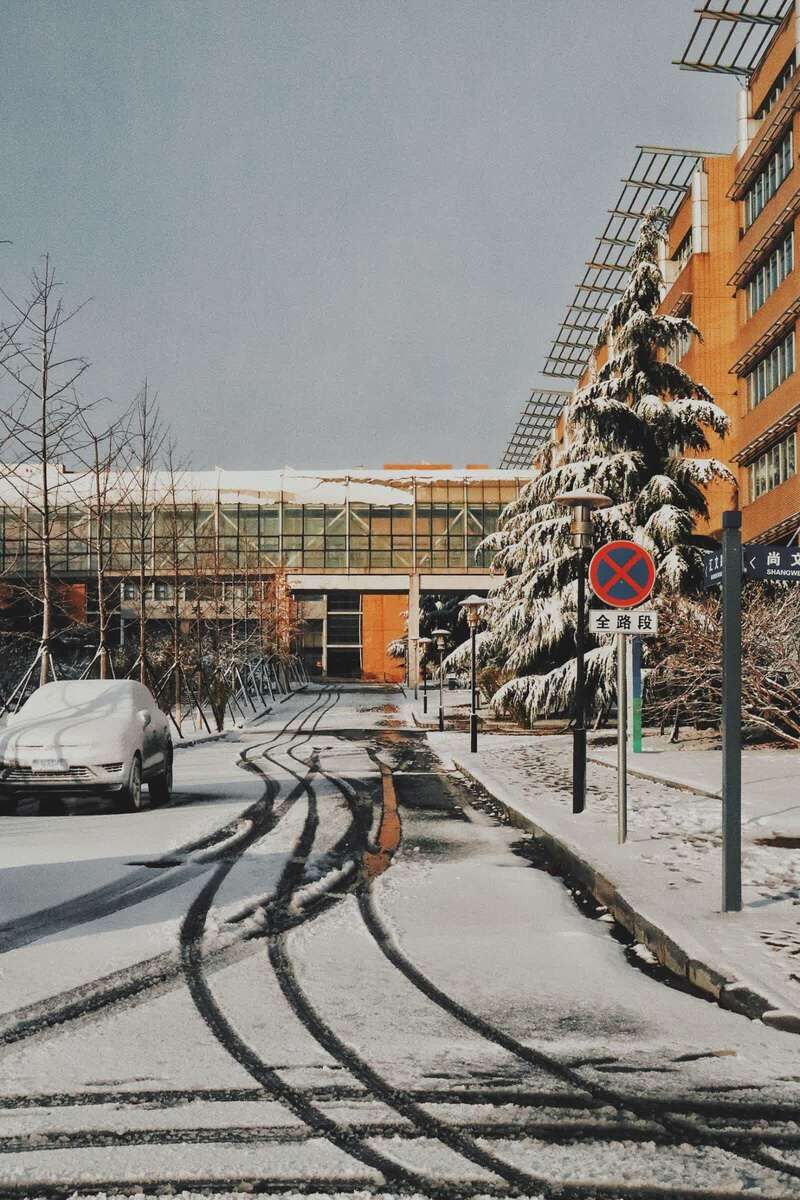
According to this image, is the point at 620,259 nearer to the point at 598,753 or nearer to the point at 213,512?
the point at 598,753

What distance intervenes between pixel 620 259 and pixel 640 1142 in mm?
48096

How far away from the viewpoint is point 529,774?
60.9 feet

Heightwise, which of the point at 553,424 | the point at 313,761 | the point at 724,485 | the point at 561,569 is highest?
the point at 553,424

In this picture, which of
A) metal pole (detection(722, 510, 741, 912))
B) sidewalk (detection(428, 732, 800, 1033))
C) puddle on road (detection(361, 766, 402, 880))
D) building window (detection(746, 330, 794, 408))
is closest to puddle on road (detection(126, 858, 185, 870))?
puddle on road (detection(361, 766, 402, 880))

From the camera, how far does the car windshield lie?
14.9 m

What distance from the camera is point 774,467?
35.2 metres

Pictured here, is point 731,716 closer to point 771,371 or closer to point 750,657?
point 750,657

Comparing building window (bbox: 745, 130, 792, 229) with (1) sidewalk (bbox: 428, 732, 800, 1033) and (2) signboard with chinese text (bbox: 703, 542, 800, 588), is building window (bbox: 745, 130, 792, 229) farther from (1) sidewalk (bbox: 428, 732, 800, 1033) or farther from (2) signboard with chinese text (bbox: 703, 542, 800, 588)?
(2) signboard with chinese text (bbox: 703, 542, 800, 588)

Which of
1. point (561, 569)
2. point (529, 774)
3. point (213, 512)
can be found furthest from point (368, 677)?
point (529, 774)

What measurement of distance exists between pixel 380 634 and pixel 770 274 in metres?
59.8

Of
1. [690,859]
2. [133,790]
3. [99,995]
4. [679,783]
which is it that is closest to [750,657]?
[679,783]

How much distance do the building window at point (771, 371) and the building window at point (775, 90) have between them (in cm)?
685

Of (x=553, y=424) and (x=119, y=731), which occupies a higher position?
(x=553, y=424)

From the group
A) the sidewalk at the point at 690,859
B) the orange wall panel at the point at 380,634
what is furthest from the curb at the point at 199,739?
the orange wall panel at the point at 380,634
